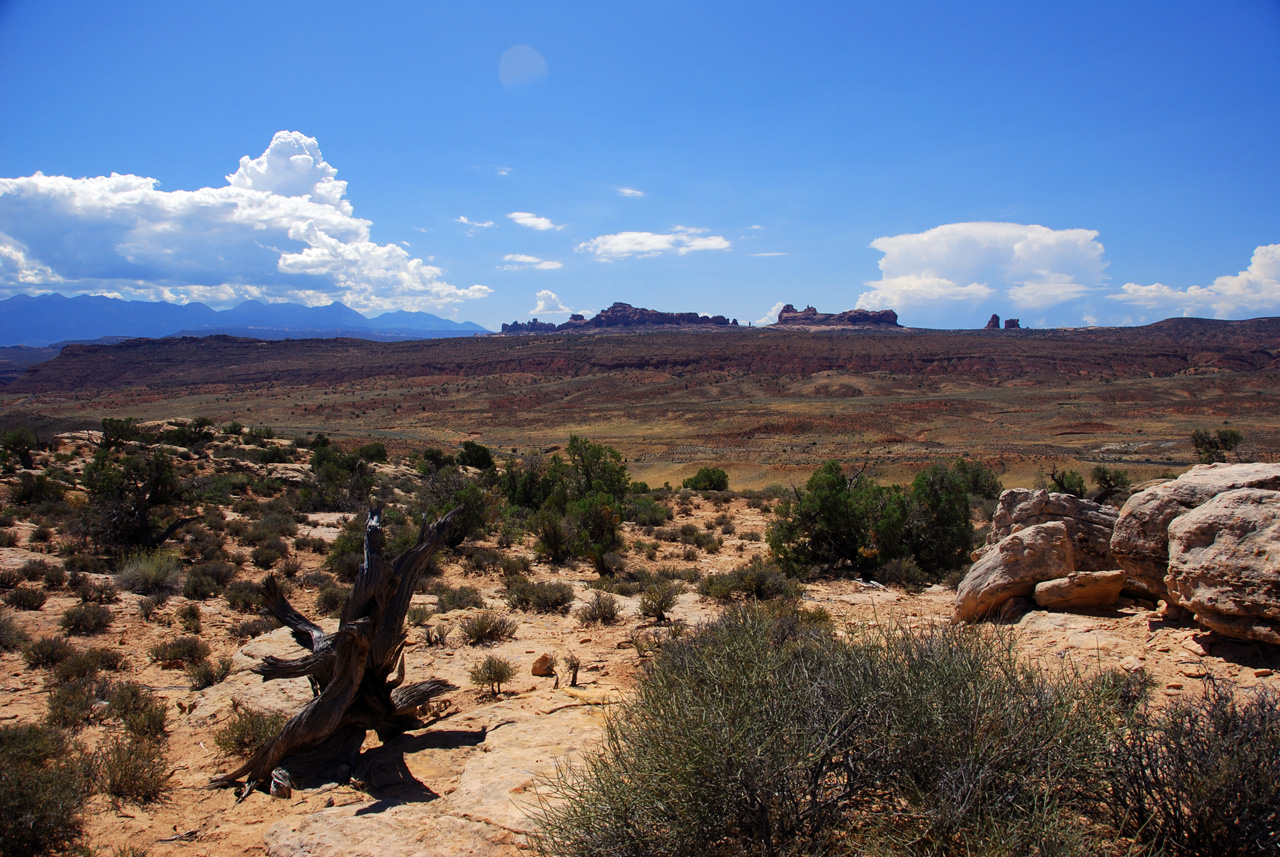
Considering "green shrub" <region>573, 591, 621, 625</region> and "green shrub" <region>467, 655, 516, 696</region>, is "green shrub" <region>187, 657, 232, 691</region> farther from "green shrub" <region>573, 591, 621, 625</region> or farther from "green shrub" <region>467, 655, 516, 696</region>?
"green shrub" <region>573, 591, 621, 625</region>

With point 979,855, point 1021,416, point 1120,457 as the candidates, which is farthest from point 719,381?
point 979,855

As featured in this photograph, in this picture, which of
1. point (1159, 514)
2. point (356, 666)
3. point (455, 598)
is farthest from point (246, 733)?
point (1159, 514)

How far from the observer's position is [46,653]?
6590 millimetres

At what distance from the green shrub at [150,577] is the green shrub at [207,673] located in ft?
8.01

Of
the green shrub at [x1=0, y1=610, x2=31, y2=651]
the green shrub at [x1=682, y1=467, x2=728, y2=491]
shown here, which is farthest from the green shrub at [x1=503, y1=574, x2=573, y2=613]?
the green shrub at [x1=682, y1=467, x2=728, y2=491]

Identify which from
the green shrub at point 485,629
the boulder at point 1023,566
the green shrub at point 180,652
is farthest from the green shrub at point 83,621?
the boulder at point 1023,566

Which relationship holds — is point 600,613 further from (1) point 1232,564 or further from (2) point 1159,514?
(1) point 1232,564

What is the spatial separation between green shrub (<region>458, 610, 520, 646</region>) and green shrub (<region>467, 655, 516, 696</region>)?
1148 mm

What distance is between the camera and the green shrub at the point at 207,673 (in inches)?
254

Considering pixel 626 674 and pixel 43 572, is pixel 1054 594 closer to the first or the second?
pixel 626 674

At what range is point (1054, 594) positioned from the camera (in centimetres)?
713

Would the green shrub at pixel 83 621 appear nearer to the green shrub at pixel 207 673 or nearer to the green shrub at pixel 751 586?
the green shrub at pixel 207 673

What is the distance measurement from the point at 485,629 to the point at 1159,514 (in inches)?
309

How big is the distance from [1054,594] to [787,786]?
5902 millimetres
